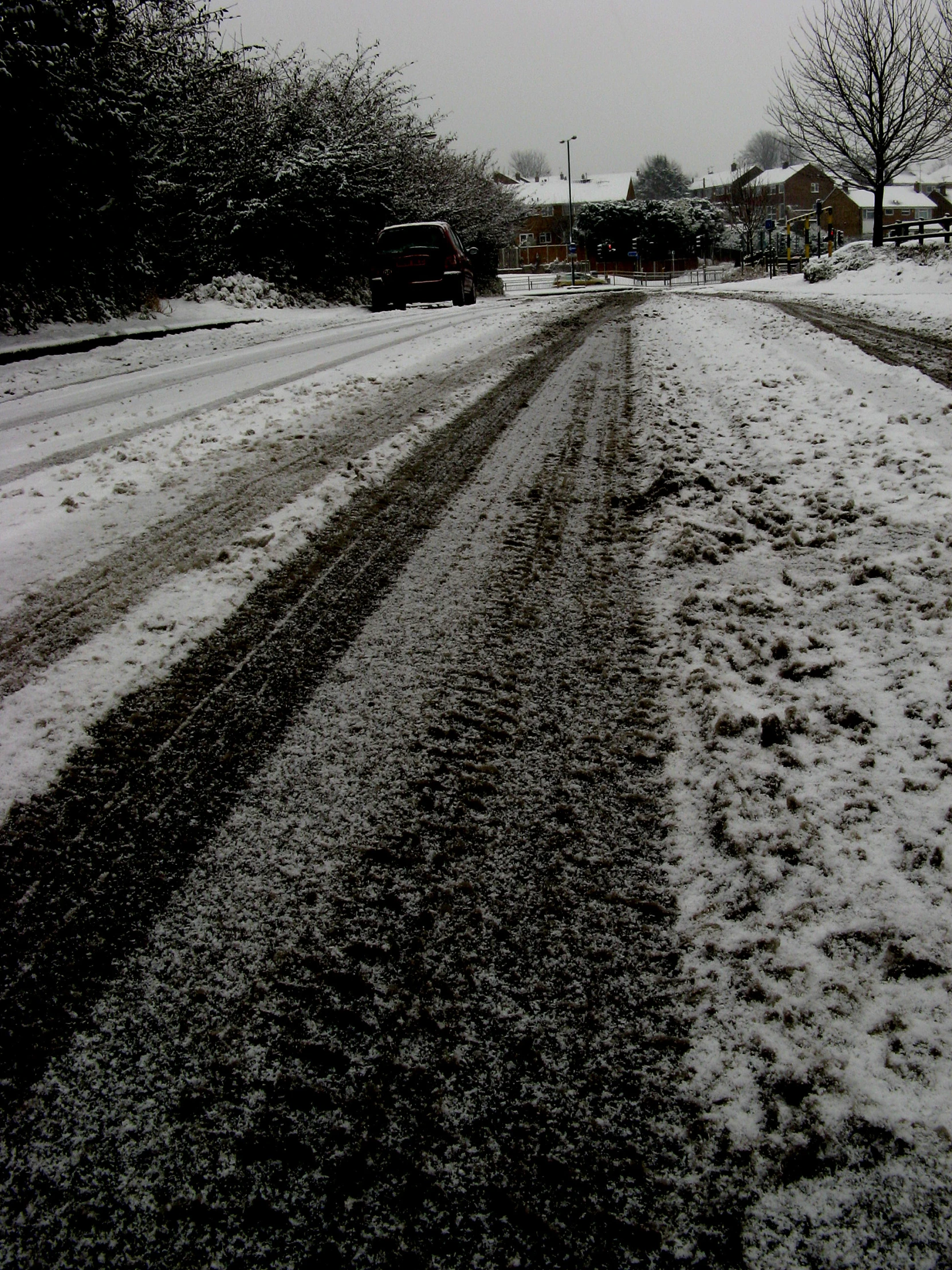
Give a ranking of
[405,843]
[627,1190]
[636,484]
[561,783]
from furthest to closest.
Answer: [636,484]
[561,783]
[405,843]
[627,1190]

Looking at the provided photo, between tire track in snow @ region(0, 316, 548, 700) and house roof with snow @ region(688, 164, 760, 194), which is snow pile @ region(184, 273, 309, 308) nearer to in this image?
tire track in snow @ region(0, 316, 548, 700)

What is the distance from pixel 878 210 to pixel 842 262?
5243 millimetres

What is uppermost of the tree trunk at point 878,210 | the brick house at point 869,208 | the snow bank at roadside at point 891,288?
the brick house at point 869,208

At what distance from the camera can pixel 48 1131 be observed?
93 centimetres

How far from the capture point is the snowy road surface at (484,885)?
0.86 m

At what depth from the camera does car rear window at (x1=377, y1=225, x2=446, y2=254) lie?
13.5 metres

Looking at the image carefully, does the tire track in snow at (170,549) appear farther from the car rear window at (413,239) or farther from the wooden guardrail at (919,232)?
the wooden guardrail at (919,232)

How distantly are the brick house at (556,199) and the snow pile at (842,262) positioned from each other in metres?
47.4

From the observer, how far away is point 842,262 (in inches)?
798

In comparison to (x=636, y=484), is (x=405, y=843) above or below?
below

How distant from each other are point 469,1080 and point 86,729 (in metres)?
1.30

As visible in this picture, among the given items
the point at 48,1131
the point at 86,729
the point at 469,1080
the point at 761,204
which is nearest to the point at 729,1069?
the point at 469,1080

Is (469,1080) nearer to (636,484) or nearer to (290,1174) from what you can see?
(290,1174)

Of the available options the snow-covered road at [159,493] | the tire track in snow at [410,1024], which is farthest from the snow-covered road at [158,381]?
the tire track in snow at [410,1024]
